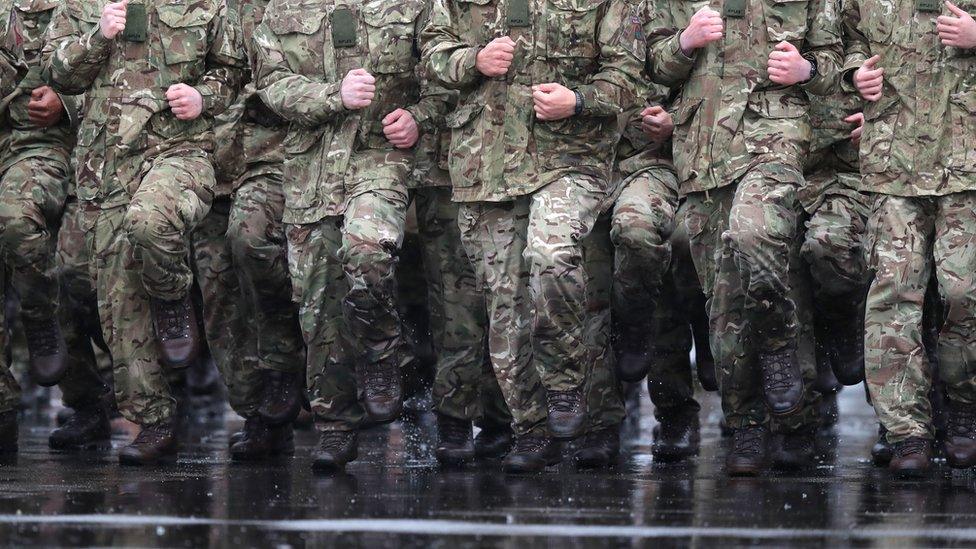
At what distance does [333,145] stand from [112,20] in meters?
1.29

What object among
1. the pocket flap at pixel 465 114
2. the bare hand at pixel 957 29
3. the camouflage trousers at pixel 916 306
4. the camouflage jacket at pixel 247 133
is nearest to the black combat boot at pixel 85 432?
the camouflage jacket at pixel 247 133

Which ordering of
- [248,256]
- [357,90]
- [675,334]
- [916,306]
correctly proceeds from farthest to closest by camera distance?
[675,334], [248,256], [357,90], [916,306]

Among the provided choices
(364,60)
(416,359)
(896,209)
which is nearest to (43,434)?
(416,359)

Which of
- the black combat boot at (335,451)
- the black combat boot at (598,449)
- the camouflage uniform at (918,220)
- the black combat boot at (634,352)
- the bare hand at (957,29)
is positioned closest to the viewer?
the bare hand at (957,29)

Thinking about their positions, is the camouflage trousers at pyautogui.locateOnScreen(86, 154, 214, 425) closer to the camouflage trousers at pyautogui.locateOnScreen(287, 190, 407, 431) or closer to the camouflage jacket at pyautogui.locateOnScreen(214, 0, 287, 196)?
the camouflage jacket at pyautogui.locateOnScreen(214, 0, 287, 196)

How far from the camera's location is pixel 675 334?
9883mm

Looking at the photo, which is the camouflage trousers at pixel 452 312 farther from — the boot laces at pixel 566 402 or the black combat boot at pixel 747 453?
the black combat boot at pixel 747 453

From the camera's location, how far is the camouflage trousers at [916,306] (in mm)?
8305

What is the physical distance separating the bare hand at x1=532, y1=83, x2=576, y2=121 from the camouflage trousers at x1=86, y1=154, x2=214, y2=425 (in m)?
1.88

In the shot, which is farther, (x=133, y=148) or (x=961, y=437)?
(x=133, y=148)

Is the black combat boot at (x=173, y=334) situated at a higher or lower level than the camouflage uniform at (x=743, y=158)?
lower

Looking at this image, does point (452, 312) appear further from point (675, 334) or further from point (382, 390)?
point (675, 334)

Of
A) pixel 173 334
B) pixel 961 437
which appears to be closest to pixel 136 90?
pixel 173 334

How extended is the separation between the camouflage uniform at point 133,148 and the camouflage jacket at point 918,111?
134 inches
